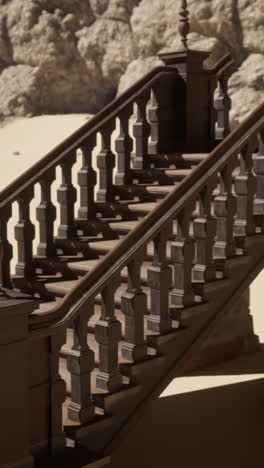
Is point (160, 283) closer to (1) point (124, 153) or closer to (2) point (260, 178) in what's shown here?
(2) point (260, 178)

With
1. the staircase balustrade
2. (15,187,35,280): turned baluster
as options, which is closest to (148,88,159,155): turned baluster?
the staircase balustrade

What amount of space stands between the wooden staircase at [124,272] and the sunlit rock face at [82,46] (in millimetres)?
18013

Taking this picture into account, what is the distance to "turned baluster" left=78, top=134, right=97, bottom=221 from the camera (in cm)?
680

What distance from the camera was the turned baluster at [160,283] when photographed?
15.5 feet

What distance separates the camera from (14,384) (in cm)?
390

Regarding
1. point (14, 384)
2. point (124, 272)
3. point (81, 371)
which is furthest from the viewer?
point (124, 272)

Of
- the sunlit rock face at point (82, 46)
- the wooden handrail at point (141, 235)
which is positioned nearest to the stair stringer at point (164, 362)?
the wooden handrail at point (141, 235)

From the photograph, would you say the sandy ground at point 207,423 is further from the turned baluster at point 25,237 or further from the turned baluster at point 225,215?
the turned baluster at point 225,215

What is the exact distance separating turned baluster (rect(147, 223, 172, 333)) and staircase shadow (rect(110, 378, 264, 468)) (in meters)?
1.72

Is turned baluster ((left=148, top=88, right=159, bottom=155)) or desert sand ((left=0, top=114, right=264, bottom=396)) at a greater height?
turned baluster ((left=148, top=88, right=159, bottom=155))

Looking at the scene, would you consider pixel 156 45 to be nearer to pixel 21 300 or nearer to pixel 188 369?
pixel 188 369

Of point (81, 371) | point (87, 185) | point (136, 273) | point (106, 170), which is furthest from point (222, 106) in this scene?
point (81, 371)

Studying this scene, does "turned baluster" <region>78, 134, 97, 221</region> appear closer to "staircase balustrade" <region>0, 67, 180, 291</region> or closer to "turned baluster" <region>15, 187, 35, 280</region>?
"staircase balustrade" <region>0, 67, 180, 291</region>

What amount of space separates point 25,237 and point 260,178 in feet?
7.47
